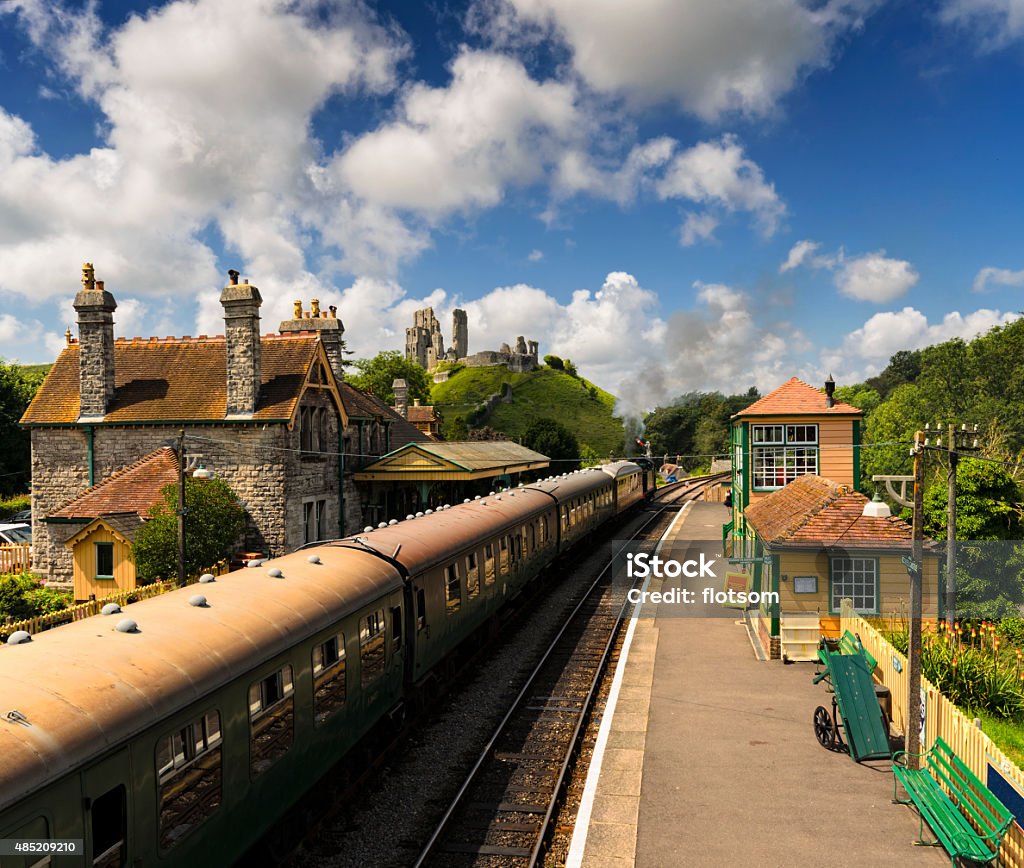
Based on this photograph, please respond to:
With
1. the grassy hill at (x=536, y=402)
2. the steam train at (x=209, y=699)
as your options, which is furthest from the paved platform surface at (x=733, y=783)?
the grassy hill at (x=536, y=402)

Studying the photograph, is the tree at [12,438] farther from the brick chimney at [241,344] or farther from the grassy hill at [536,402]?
the grassy hill at [536,402]

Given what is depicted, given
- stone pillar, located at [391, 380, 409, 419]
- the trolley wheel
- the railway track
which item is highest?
stone pillar, located at [391, 380, 409, 419]

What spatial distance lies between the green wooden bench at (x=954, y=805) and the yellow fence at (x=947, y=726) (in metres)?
0.14

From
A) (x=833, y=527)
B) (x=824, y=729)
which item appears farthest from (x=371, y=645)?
(x=833, y=527)

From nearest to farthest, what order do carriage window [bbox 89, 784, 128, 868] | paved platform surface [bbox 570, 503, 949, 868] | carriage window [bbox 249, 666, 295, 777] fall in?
carriage window [bbox 89, 784, 128, 868] < carriage window [bbox 249, 666, 295, 777] < paved platform surface [bbox 570, 503, 949, 868]

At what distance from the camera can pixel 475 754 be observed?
12.7 metres

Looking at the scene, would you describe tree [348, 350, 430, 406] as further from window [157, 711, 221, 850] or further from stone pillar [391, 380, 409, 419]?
window [157, 711, 221, 850]

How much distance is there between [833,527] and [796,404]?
9.76 m

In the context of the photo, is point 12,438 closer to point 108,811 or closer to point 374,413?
point 374,413

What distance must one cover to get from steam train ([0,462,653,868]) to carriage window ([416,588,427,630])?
0.05 metres

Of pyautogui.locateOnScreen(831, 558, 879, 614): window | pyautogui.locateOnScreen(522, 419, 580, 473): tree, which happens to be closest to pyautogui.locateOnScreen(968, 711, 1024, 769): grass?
pyautogui.locateOnScreen(831, 558, 879, 614): window

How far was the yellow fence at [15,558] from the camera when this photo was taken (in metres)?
28.5

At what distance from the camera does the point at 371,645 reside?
1120cm

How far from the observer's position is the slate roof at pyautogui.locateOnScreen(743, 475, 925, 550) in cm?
1611
